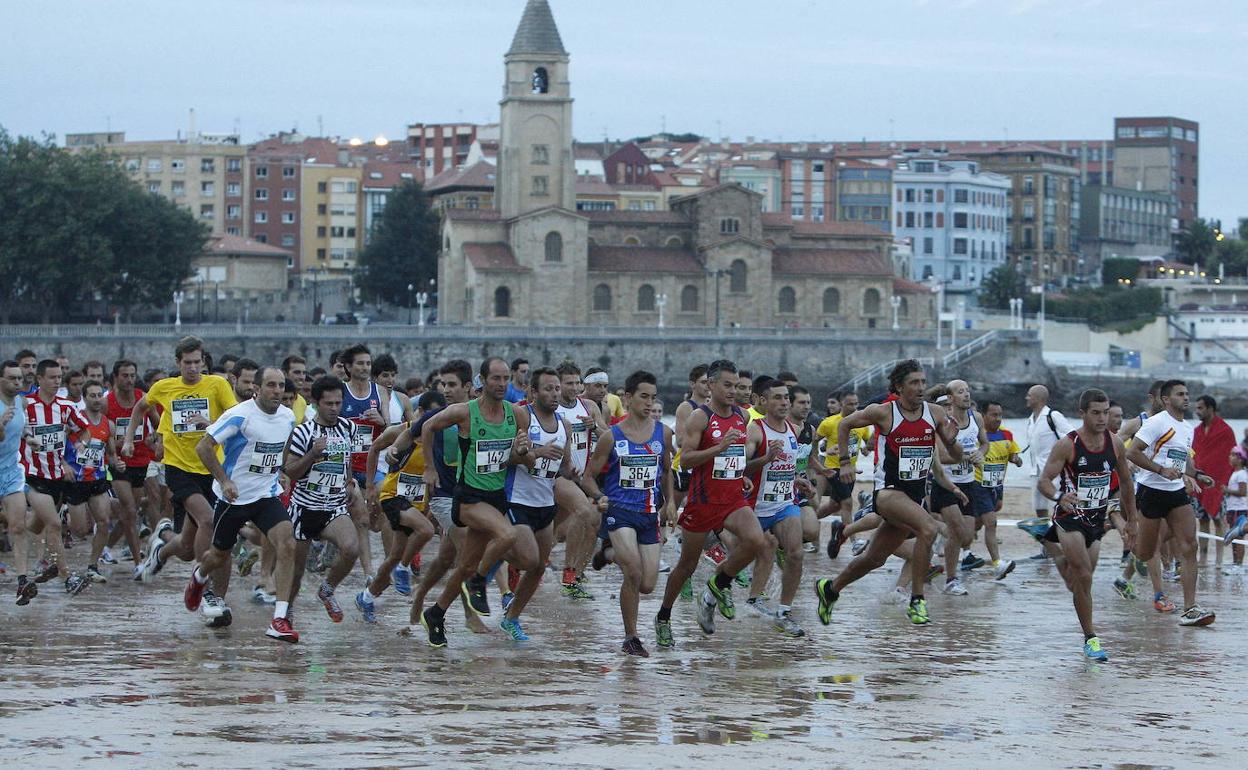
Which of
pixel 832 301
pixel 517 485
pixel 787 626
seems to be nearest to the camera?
pixel 517 485

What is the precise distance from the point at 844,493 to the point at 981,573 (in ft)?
8.25

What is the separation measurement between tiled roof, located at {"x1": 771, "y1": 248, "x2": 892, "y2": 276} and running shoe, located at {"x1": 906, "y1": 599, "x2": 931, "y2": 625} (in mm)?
90596

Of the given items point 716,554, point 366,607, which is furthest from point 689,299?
point 366,607

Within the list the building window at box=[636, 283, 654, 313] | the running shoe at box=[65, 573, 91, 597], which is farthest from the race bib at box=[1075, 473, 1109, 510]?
the building window at box=[636, 283, 654, 313]

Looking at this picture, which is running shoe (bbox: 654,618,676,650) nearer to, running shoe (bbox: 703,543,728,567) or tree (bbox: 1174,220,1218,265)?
running shoe (bbox: 703,543,728,567)

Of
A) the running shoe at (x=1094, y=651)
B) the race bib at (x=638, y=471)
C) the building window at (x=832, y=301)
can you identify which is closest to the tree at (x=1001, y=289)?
the building window at (x=832, y=301)

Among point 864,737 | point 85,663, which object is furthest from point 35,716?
point 864,737

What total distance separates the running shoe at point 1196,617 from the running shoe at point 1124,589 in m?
2.07

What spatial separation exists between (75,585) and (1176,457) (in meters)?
8.00

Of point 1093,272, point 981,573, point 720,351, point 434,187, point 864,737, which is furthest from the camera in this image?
point 1093,272

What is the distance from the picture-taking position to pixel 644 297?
331 ft

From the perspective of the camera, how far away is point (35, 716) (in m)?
8.67

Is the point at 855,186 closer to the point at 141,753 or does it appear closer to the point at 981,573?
the point at 981,573

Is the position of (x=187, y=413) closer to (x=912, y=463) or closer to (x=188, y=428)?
(x=188, y=428)
